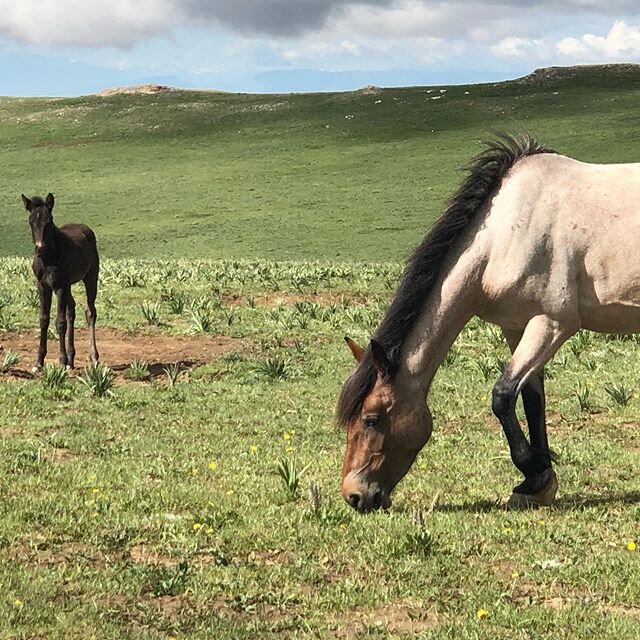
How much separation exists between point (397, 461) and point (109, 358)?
785cm

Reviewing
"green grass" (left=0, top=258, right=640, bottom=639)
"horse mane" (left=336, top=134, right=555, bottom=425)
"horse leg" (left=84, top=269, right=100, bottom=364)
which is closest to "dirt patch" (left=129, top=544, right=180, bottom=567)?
"green grass" (left=0, top=258, right=640, bottom=639)

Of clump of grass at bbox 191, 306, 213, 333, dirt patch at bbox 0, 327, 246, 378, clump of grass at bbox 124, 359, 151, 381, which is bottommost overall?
dirt patch at bbox 0, 327, 246, 378

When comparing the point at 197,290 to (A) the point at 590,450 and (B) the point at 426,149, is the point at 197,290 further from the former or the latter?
(B) the point at 426,149

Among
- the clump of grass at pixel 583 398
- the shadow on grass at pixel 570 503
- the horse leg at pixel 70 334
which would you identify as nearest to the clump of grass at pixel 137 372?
the horse leg at pixel 70 334

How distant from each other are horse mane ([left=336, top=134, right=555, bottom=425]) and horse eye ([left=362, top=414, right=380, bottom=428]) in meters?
0.08

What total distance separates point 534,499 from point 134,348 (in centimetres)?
868

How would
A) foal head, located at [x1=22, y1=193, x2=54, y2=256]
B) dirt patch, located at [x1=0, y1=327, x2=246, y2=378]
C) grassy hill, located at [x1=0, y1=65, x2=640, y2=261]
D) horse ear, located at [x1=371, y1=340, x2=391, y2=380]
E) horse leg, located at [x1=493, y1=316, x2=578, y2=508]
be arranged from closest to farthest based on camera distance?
1. horse ear, located at [x1=371, y1=340, x2=391, y2=380]
2. horse leg, located at [x1=493, y1=316, x2=578, y2=508]
3. foal head, located at [x1=22, y1=193, x2=54, y2=256]
4. dirt patch, located at [x1=0, y1=327, x2=246, y2=378]
5. grassy hill, located at [x1=0, y1=65, x2=640, y2=261]

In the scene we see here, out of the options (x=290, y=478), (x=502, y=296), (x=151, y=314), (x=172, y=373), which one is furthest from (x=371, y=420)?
(x=151, y=314)

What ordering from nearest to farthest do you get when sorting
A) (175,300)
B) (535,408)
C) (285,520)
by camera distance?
(285,520) < (535,408) < (175,300)

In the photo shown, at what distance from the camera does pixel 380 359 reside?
666 centimetres

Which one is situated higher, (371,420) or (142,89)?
(142,89)

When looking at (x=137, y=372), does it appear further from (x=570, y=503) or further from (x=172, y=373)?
(x=570, y=503)

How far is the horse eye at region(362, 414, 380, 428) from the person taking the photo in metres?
6.69

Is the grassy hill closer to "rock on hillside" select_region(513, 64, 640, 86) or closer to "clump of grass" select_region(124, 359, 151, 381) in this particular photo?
"rock on hillside" select_region(513, 64, 640, 86)
